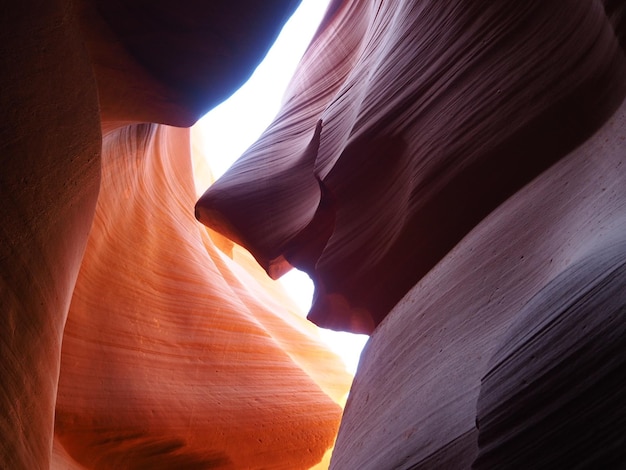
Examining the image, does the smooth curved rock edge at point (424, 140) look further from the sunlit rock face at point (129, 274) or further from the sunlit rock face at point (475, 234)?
the sunlit rock face at point (129, 274)

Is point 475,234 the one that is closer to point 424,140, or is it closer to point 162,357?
point 424,140

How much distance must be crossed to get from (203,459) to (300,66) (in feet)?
10.0

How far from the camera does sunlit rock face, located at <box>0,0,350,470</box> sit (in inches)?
61.1

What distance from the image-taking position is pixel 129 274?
3494 mm

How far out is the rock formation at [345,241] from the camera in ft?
4.42

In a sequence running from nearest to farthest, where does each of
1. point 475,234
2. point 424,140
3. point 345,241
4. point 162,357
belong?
point 475,234, point 424,140, point 345,241, point 162,357

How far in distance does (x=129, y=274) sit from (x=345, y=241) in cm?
138

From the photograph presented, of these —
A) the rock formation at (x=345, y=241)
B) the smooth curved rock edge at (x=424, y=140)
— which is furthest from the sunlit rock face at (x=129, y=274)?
the smooth curved rock edge at (x=424, y=140)

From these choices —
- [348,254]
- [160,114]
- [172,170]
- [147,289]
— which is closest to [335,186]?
[348,254]

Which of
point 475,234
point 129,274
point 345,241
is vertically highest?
point 129,274

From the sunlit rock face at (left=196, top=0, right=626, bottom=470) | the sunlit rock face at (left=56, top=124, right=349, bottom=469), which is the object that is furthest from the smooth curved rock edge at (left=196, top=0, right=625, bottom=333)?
the sunlit rock face at (left=56, top=124, right=349, bottom=469)

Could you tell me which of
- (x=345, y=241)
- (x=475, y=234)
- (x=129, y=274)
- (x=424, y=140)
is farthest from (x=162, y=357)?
(x=475, y=234)

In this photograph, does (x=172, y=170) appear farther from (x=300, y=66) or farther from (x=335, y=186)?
(x=335, y=186)

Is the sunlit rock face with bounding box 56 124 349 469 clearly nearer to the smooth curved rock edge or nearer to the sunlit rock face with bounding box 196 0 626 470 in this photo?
the smooth curved rock edge
